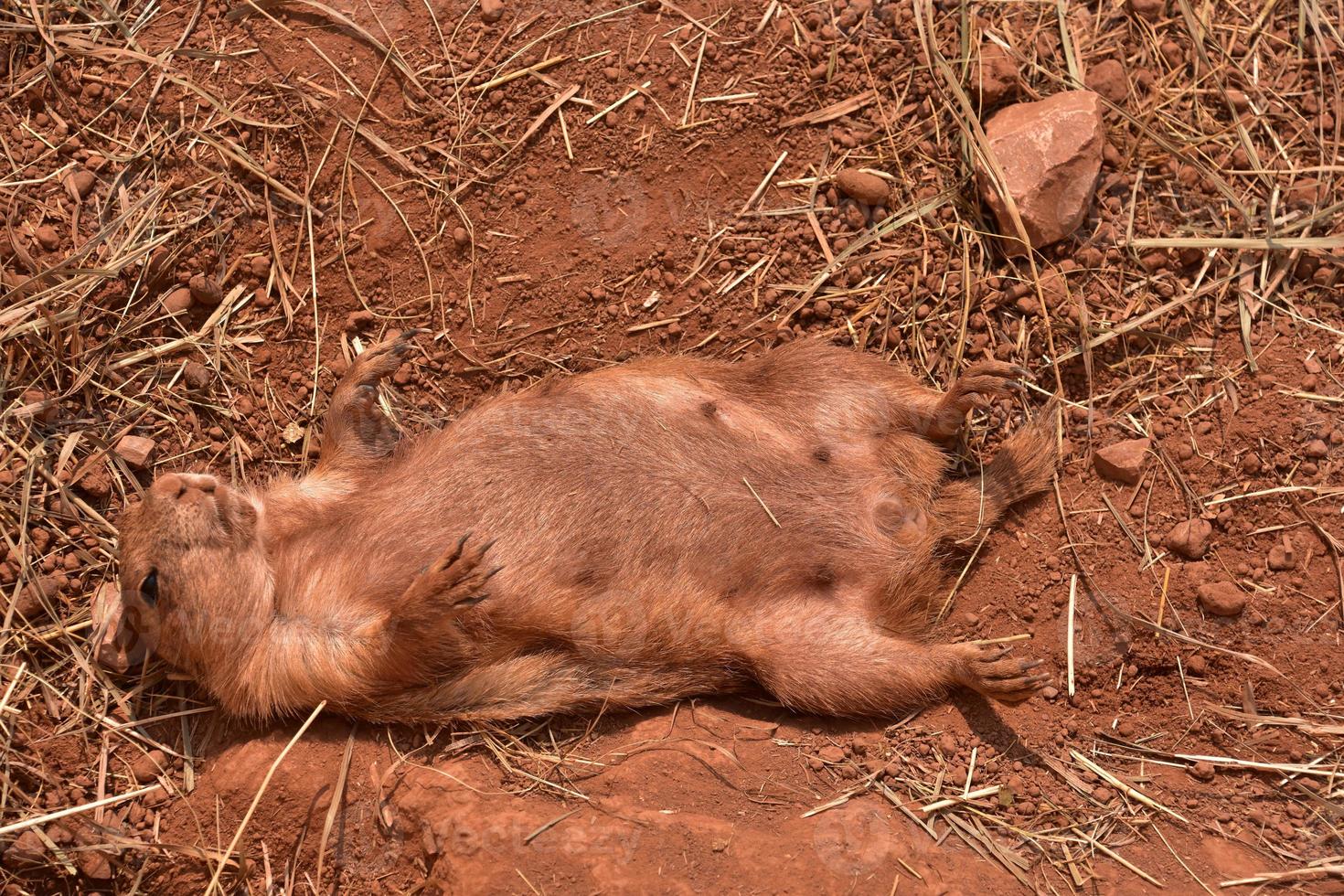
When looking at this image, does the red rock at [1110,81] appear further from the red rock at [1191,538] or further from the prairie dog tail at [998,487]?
the red rock at [1191,538]

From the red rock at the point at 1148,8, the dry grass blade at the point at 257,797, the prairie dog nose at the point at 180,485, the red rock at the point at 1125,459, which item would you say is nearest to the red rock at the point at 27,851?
the dry grass blade at the point at 257,797

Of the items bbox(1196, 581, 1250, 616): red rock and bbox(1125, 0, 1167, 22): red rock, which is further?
bbox(1125, 0, 1167, 22): red rock

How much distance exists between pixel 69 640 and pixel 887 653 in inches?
155

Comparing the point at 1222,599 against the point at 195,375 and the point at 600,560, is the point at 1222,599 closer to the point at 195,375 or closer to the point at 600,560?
the point at 600,560

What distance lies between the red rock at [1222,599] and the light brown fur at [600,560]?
100 cm

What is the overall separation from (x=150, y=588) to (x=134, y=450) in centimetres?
92

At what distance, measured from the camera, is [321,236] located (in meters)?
5.42

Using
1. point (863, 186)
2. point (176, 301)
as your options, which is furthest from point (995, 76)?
point (176, 301)

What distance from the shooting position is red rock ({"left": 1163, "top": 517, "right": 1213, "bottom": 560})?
16.1ft

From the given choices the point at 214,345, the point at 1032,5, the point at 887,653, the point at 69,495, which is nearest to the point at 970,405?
the point at 887,653

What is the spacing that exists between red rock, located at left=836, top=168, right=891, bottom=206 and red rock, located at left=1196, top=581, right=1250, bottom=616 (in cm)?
252

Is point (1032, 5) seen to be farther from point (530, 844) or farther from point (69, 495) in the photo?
point (69, 495)

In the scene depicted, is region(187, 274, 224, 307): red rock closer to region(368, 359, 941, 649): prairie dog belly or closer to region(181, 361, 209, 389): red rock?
region(181, 361, 209, 389): red rock

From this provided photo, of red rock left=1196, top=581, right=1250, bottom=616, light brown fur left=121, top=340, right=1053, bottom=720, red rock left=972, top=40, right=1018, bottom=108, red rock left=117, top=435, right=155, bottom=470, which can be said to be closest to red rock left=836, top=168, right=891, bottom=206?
red rock left=972, top=40, right=1018, bottom=108
